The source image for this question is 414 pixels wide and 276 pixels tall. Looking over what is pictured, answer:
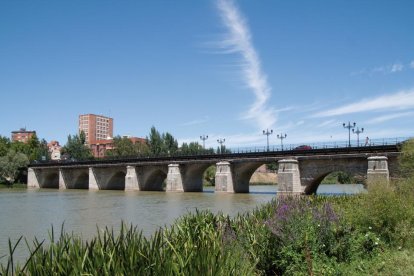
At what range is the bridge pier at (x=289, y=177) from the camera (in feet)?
154

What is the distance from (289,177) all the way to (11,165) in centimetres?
6833

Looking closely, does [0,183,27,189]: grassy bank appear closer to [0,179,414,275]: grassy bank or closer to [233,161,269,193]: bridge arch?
[233,161,269,193]: bridge arch

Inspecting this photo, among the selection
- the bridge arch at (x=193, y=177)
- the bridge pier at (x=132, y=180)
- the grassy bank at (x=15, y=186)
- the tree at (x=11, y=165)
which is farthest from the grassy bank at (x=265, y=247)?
the tree at (x=11, y=165)

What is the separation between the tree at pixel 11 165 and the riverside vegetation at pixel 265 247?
8864 cm

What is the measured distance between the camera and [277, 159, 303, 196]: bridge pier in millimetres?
46875

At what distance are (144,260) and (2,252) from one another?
11881 mm

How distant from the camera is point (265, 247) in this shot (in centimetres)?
956

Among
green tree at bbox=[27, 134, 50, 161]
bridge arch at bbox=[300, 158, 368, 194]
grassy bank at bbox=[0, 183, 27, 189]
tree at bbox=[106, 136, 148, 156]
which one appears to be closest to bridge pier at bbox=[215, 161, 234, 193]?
bridge arch at bbox=[300, 158, 368, 194]

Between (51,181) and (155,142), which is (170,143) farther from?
(51,181)

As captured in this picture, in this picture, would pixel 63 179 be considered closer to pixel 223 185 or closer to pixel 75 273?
pixel 223 185

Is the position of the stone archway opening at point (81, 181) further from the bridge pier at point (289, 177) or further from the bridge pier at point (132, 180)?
the bridge pier at point (289, 177)

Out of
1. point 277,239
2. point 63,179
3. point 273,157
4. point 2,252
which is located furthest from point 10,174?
point 277,239

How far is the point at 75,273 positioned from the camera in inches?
193

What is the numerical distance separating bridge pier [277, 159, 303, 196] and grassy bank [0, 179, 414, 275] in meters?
34.6
